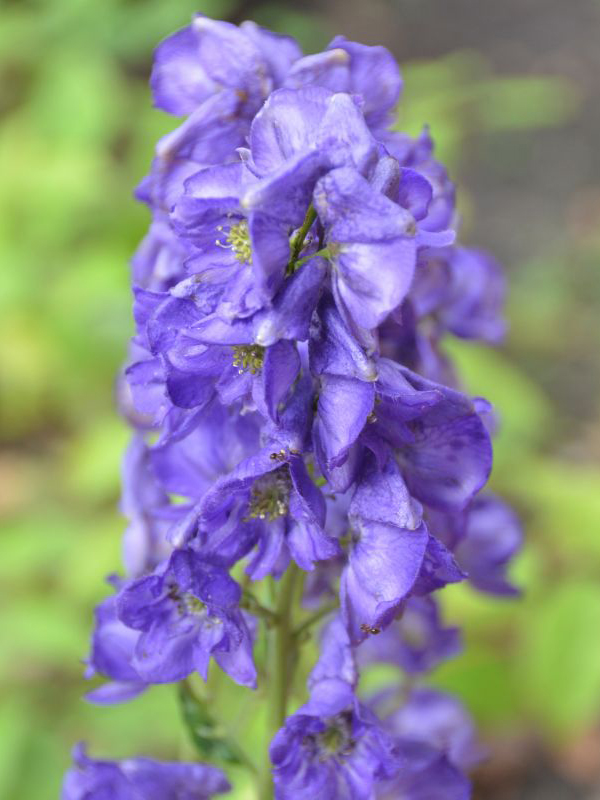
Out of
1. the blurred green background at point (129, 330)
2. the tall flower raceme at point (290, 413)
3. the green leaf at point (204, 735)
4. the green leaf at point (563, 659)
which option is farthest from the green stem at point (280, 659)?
the green leaf at point (563, 659)

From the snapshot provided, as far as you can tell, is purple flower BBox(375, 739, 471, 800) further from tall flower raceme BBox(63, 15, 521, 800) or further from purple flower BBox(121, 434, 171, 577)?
purple flower BBox(121, 434, 171, 577)

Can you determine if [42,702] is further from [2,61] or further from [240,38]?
[2,61]

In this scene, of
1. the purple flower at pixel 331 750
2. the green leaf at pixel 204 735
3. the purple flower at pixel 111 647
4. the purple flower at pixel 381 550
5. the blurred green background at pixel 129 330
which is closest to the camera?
Result: the purple flower at pixel 381 550

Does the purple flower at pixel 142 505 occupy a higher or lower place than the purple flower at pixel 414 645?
higher

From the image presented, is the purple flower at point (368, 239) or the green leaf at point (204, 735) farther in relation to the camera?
the green leaf at point (204, 735)

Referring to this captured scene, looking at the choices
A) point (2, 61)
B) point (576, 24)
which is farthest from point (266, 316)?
point (576, 24)

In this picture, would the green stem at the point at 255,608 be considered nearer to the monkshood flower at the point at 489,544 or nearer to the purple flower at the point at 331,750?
the purple flower at the point at 331,750

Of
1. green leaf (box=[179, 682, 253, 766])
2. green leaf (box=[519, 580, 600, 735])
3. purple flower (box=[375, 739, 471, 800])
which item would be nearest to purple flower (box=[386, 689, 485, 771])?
purple flower (box=[375, 739, 471, 800])
